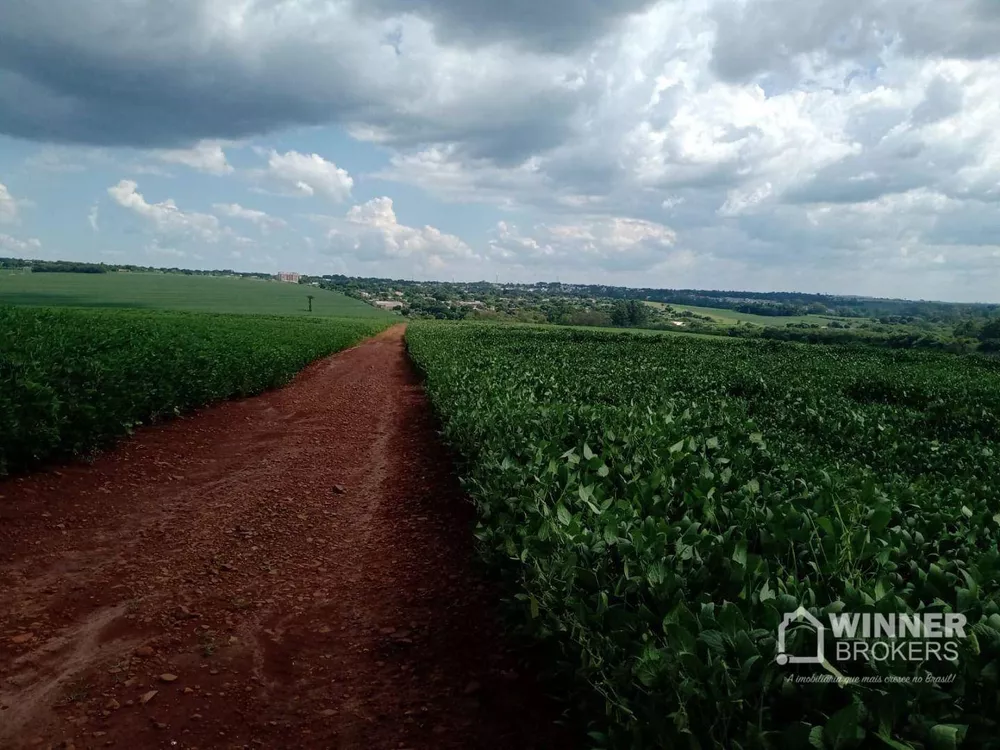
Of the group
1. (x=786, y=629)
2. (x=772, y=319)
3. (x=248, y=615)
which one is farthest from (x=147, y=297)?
(x=772, y=319)

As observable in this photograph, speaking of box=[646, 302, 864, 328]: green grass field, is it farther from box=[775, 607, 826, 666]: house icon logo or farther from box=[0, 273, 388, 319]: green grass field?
box=[775, 607, 826, 666]: house icon logo

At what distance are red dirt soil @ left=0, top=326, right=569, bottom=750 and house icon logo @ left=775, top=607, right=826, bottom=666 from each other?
1940 millimetres

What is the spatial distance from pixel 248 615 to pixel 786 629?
4794mm

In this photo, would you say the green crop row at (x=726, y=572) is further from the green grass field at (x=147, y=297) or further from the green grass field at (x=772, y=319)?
the green grass field at (x=772, y=319)

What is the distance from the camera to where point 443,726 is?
4.10m

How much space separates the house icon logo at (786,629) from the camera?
2398 mm

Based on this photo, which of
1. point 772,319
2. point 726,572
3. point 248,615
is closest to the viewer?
point 726,572

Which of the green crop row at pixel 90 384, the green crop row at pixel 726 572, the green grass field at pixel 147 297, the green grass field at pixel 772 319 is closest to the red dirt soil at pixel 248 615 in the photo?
the green crop row at pixel 90 384

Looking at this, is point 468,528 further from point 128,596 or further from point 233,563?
point 128,596

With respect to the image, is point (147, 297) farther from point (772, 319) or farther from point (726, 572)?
point (772, 319)

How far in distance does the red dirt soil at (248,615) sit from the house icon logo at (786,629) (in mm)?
1940

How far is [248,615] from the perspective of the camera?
552 centimetres

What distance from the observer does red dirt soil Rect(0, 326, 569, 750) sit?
13.3 ft

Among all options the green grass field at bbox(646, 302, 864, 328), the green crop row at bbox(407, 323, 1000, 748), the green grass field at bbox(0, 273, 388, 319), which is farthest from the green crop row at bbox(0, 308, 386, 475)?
the green grass field at bbox(646, 302, 864, 328)
